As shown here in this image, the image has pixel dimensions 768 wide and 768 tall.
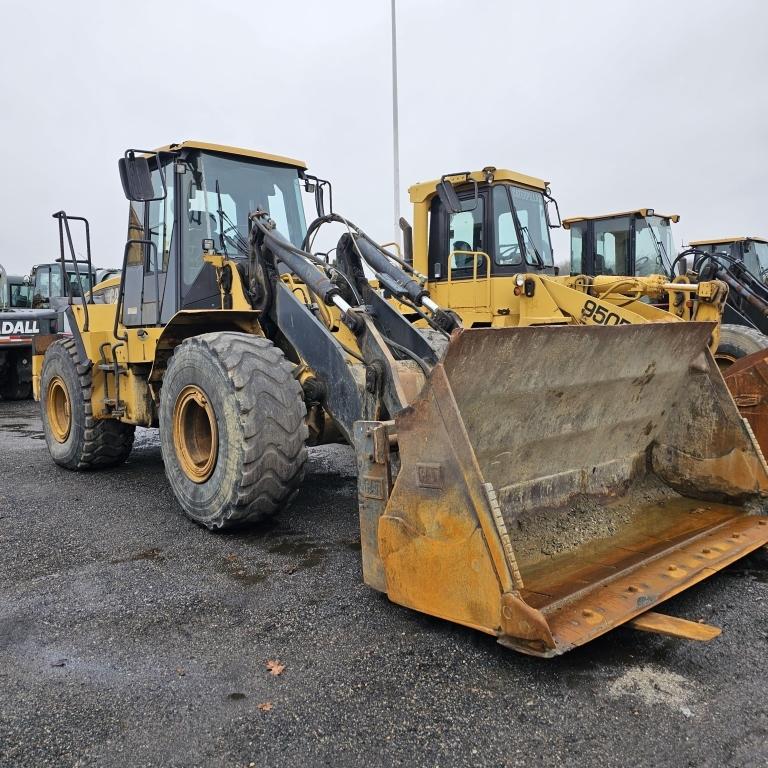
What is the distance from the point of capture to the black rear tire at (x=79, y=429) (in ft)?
21.4

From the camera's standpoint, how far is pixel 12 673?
114 inches

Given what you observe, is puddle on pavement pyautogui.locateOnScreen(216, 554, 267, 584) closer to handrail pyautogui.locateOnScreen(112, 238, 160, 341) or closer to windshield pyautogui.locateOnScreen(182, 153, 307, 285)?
windshield pyautogui.locateOnScreen(182, 153, 307, 285)

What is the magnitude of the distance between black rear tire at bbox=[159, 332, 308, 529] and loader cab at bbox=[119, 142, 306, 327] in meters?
1.03

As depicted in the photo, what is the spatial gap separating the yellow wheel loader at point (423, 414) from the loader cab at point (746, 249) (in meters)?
8.85

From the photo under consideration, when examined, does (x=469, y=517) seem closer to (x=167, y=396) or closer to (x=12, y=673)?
(x=12, y=673)

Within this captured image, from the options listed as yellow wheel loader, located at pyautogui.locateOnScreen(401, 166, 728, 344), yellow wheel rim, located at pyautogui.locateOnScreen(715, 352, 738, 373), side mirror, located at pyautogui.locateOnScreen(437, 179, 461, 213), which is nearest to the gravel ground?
side mirror, located at pyautogui.locateOnScreen(437, 179, 461, 213)

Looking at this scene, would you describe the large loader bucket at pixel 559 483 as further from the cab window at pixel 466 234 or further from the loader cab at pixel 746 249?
the loader cab at pixel 746 249

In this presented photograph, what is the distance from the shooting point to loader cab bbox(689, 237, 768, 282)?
12.3 metres

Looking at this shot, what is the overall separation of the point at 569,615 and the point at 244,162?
4401mm

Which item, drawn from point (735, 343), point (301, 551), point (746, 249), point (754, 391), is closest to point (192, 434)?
point (301, 551)

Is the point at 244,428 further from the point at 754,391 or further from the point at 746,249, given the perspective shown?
the point at 746,249

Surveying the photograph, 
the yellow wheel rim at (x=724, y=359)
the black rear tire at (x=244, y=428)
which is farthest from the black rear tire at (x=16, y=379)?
the yellow wheel rim at (x=724, y=359)

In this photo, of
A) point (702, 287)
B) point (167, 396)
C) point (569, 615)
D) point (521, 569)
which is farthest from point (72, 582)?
point (702, 287)

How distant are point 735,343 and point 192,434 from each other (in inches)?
262
